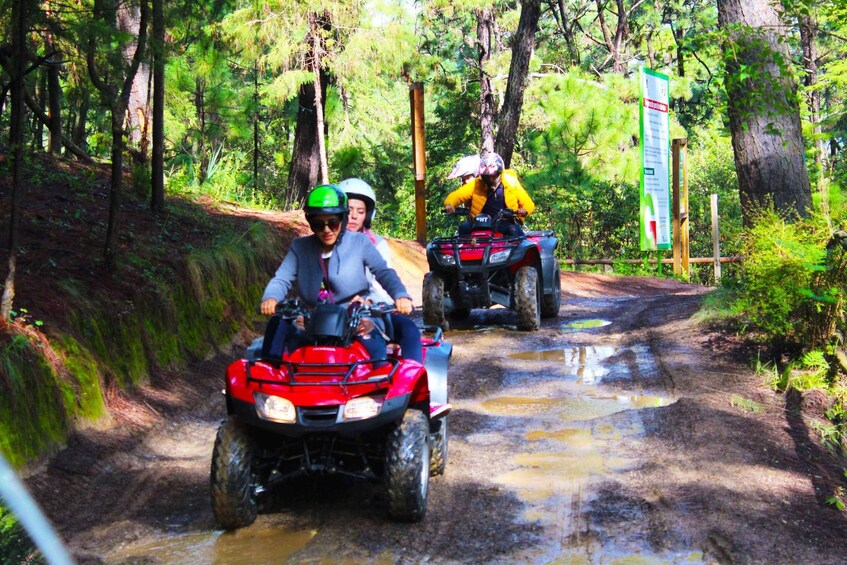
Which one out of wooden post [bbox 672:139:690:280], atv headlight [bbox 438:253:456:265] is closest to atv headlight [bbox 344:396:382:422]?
atv headlight [bbox 438:253:456:265]

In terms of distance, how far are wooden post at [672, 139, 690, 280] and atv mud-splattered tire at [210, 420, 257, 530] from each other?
15.1 meters

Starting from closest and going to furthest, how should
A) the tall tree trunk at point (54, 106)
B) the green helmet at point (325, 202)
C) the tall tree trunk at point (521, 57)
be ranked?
the green helmet at point (325, 202)
the tall tree trunk at point (54, 106)
the tall tree trunk at point (521, 57)

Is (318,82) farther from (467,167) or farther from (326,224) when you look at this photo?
(326,224)

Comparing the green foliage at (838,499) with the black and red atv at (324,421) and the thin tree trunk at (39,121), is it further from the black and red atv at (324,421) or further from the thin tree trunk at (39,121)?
the thin tree trunk at (39,121)

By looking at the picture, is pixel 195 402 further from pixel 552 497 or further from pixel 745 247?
pixel 745 247

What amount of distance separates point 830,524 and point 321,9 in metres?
15.1

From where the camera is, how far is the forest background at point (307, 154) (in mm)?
7613

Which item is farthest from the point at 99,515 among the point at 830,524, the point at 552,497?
the point at 830,524

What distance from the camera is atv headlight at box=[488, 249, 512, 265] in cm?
1141

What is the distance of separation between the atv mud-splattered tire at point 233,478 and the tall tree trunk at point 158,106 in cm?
476

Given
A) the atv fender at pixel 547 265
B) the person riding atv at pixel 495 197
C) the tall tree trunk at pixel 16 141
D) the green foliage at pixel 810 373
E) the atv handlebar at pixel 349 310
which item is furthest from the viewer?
the atv fender at pixel 547 265

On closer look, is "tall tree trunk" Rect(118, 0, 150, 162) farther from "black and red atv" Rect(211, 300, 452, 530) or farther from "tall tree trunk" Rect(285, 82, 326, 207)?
"black and red atv" Rect(211, 300, 452, 530)

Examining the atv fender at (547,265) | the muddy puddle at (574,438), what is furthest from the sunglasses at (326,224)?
the atv fender at (547,265)

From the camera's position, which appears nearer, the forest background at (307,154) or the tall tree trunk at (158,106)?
the forest background at (307,154)
